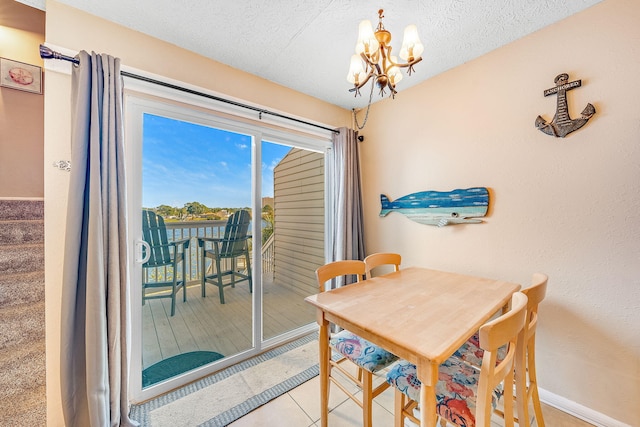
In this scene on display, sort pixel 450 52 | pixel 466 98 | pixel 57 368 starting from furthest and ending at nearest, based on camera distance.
A: pixel 466 98 < pixel 450 52 < pixel 57 368

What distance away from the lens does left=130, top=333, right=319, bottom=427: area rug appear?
1.50 metres

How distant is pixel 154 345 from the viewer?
5.62 ft

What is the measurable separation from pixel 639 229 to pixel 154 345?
3.12 meters

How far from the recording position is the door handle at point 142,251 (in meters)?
1.62

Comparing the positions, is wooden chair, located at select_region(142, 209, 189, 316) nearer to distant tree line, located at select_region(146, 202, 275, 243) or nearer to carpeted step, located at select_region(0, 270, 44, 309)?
distant tree line, located at select_region(146, 202, 275, 243)

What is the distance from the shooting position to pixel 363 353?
1.35 metres

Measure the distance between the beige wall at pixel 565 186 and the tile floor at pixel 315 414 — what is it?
14cm

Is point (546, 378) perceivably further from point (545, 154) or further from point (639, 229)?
point (545, 154)

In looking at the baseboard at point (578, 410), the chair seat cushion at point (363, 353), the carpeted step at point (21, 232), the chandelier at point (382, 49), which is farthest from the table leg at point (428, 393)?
the carpeted step at point (21, 232)

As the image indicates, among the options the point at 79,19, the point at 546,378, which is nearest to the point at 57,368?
the point at 79,19

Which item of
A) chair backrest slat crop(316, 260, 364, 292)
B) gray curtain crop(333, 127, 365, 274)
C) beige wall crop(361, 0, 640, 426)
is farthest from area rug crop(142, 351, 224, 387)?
beige wall crop(361, 0, 640, 426)

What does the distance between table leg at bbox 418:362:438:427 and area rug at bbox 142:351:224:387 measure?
1.69 m

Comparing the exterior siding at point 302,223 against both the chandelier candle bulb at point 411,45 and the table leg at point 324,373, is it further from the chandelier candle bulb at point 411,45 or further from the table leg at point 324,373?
the chandelier candle bulb at point 411,45

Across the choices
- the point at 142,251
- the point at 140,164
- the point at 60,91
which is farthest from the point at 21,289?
the point at 60,91
